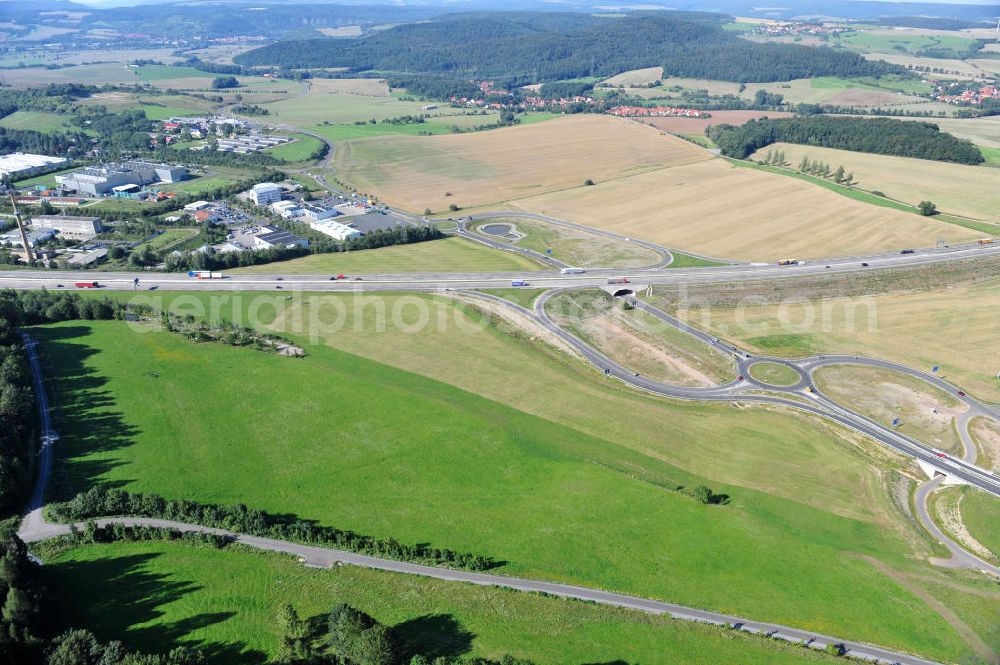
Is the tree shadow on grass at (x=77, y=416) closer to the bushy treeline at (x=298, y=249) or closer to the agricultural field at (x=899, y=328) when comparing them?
the bushy treeline at (x=298, y=249)

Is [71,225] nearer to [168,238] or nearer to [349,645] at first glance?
[168,238]

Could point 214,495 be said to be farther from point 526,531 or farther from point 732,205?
point 732,205

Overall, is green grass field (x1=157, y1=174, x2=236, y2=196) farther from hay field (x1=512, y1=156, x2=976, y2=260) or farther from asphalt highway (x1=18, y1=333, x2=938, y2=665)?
asphalt highway (x1=18, y1=333, x2=938, y2=665)

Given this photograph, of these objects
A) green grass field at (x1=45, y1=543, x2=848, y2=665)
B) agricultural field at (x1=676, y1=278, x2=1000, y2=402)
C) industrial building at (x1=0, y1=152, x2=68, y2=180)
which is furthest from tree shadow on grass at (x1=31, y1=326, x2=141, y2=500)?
industrial building at (x1=0, y1=152, x2=68, y2=180)

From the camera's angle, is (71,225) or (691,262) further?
(71,225)

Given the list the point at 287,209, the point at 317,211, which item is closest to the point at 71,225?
the point at 287,209

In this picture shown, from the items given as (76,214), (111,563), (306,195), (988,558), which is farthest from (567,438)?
(76,214)
